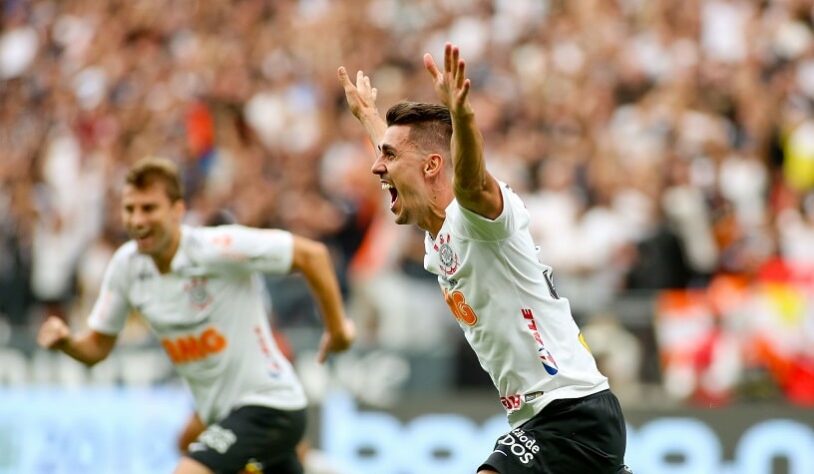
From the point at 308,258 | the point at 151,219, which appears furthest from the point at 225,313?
the point at 151,219

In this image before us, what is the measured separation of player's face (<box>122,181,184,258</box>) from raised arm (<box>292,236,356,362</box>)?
721 mm

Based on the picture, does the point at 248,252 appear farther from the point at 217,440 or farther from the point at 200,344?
the point at 217,440

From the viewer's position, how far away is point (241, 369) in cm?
812

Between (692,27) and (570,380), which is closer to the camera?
(570,380)

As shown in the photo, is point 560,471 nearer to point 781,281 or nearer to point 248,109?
point 781,281

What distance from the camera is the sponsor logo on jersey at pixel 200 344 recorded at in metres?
8.15

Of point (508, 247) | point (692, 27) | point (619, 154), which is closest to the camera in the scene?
point (508, 247)

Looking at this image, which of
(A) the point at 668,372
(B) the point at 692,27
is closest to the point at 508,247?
(A) the point at 668,372

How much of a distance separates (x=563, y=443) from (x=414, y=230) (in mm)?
8422

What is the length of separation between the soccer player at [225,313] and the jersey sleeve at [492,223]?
238 centimetres

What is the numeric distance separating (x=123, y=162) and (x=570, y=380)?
40.3ft

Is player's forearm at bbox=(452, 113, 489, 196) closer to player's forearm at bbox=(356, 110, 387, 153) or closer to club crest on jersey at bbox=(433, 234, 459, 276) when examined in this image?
club crest on jersey at bbox=(433, 234, 459, 276)

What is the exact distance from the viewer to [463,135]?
539cm

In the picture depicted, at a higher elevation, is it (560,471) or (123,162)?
(123,162)
